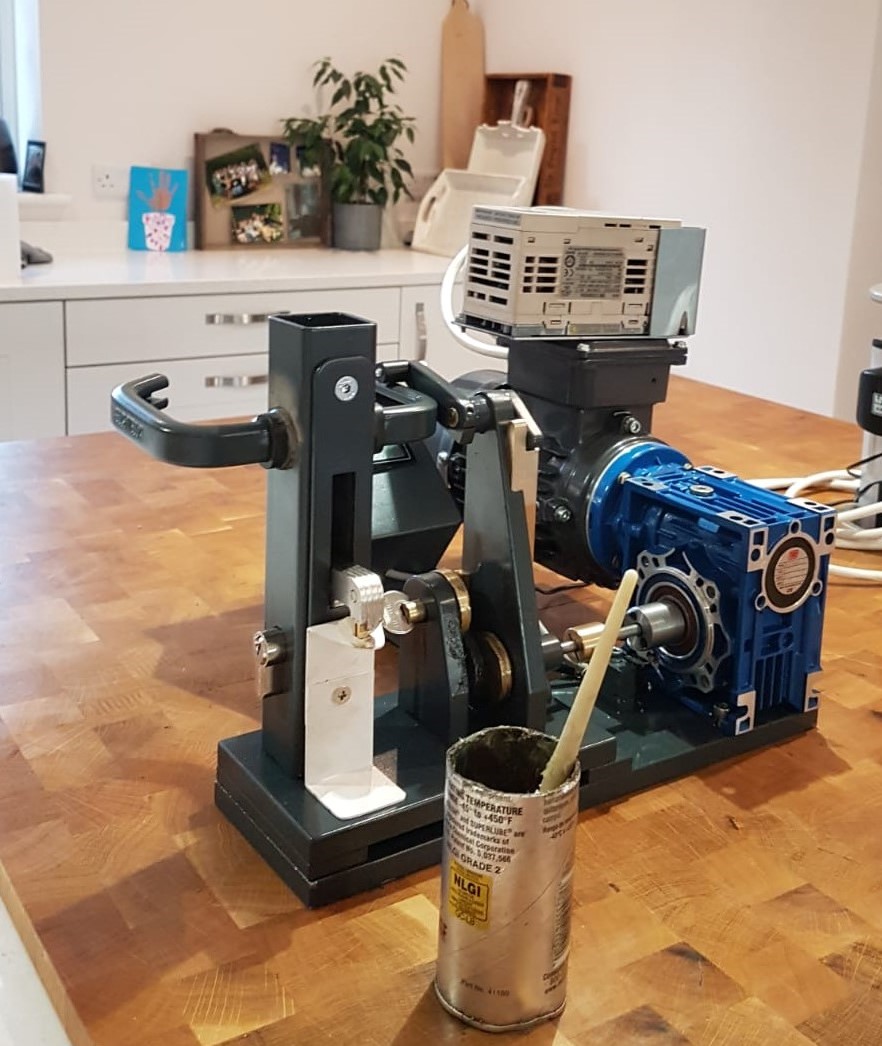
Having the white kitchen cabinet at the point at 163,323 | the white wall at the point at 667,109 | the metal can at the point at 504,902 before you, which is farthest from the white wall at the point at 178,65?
the metal can at the point at 504,902

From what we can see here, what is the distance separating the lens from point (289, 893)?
0.70m

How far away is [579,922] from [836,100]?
7.79 ft

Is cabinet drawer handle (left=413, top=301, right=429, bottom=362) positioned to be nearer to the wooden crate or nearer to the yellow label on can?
the wooden crate

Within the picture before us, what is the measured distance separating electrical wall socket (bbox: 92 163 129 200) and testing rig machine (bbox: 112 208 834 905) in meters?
2.32

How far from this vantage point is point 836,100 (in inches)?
102

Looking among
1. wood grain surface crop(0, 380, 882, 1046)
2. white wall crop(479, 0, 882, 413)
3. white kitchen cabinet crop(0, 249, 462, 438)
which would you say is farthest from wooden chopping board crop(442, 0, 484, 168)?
wood grain surface crop(0, 380, 882, 1046)

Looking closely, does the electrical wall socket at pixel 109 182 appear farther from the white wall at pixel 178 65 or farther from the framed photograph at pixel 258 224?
the framed photograph at pixel 258 224

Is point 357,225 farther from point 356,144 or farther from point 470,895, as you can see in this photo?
point 470,895

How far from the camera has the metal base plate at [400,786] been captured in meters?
0.69

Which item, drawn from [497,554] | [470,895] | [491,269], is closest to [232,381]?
[491,269]

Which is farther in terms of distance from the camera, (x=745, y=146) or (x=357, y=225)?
(x=357, y=225)

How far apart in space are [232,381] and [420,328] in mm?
536

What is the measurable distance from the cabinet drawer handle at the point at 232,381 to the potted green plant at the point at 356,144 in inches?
30.7

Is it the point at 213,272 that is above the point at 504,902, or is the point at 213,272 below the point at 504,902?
above
